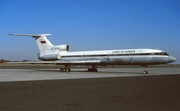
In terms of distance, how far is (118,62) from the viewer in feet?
104

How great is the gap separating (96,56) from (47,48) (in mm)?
9676

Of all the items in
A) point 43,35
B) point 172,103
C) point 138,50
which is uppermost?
point 43,35

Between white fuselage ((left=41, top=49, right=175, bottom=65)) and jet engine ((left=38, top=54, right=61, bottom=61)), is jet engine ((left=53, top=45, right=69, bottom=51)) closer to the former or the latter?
jet engine ((left=38, top=54, right=61, bottom=61))

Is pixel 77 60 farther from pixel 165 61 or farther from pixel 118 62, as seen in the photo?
pixel 165 61

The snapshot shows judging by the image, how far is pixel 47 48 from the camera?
39344 millimetres

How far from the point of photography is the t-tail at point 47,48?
38531 mm

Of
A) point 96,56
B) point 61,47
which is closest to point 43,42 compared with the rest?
point 61,47

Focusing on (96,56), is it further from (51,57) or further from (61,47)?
(51,57)

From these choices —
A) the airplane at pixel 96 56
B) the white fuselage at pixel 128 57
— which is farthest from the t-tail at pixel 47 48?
the white fuselage at pixel 128 57

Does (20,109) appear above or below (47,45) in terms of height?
below

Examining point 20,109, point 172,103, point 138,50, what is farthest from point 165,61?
point 20,109

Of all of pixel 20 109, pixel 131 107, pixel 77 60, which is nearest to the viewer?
pixel 20 109

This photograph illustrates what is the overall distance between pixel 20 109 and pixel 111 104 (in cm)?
273

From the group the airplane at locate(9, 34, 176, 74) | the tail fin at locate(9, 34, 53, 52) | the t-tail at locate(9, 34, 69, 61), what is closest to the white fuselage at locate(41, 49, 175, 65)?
the airplane at locate(9, 34, 176, 74)
